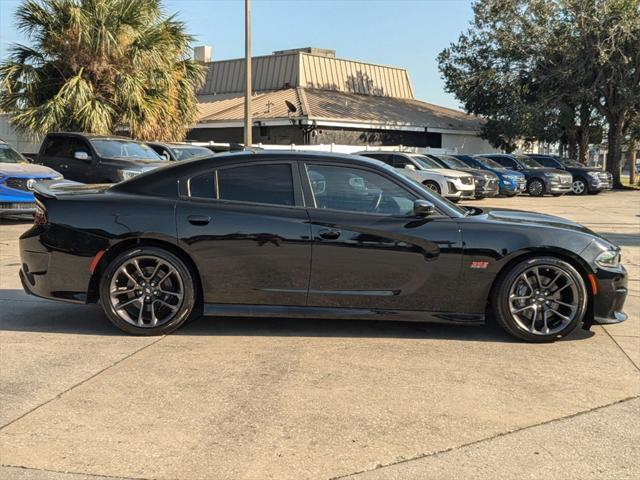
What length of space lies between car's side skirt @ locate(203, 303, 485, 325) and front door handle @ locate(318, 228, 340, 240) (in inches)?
22.7

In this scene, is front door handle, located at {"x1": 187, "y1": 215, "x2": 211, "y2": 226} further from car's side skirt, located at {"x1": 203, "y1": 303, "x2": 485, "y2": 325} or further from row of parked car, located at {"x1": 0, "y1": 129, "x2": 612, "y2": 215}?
row of parked car, located at {"x1": 0, "y1": 129, "x2": 612, "y2": 215}

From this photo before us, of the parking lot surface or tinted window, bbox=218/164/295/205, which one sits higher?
tinted window, bbox=218/164/295/205

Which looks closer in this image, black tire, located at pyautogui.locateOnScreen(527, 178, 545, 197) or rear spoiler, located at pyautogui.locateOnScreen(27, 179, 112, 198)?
rear spoiler, located at pyautogui.locateOnScreen(27, 179, 112, 198)

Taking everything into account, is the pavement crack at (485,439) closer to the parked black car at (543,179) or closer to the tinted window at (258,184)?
the tinted window at (258,184)

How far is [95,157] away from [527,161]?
60.8ft

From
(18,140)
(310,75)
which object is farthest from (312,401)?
(310,75)

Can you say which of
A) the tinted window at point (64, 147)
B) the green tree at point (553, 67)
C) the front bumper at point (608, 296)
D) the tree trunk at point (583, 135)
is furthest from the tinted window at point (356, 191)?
the tree trunk at point (583, 135)

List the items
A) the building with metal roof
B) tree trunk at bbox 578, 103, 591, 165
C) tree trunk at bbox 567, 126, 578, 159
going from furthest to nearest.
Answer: tree trunk at bbox 567, 126, 578, 159 → tree trunk at bbox 578, 103, 591, 165 → the building with metal roof

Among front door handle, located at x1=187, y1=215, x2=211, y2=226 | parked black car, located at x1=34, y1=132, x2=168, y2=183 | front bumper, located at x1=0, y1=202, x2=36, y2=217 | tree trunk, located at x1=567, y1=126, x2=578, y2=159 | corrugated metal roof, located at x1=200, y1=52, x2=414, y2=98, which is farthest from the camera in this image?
tree trunk, located at x1=567, y1=126, x2=578, y2=159

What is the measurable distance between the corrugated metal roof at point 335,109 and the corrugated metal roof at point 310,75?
A: 66cm

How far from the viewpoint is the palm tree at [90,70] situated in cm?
1753

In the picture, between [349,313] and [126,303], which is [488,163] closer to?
[349,313]

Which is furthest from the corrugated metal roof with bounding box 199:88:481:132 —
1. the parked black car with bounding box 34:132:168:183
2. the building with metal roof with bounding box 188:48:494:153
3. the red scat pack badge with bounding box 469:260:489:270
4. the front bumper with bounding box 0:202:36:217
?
the red scat pack badge with bounding box 469:260:489:270

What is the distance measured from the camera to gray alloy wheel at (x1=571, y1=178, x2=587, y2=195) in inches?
1039
